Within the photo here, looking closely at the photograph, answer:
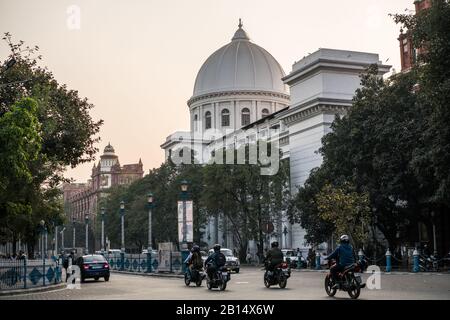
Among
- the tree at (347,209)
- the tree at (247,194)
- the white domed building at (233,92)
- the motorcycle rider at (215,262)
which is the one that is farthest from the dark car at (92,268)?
the white domed building at (233,92)

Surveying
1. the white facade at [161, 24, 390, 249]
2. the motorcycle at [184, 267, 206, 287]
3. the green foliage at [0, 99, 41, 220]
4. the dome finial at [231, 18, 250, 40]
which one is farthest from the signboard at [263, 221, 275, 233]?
the dome finial at [231, 18, 250, 40]

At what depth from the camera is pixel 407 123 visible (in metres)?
42.9

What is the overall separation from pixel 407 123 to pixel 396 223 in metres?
9.76

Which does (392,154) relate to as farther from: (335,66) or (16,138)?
(335,66)

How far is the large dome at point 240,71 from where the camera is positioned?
117 meters

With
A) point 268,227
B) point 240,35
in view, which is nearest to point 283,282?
point 268,227

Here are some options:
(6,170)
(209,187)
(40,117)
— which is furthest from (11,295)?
(209,187)

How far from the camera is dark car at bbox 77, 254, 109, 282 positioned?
36031mm

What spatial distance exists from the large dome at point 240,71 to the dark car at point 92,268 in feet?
266

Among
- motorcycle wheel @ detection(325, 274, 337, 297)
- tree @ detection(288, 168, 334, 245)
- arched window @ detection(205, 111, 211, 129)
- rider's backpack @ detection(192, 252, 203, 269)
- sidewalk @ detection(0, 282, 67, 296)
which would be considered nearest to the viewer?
motorcycle wheel @ detection(325, 274, 337, 297)

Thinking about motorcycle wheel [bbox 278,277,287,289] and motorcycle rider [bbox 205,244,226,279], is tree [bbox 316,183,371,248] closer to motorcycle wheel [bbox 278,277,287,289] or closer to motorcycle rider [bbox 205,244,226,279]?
motorcycle wheel [bbox 278,277,287,289]

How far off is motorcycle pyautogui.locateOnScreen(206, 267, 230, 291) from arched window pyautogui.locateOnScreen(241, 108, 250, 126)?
91.0 m

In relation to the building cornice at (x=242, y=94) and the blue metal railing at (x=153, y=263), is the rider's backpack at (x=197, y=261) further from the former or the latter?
the building cornice at (x=242, y=94)

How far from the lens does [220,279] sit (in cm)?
2600
